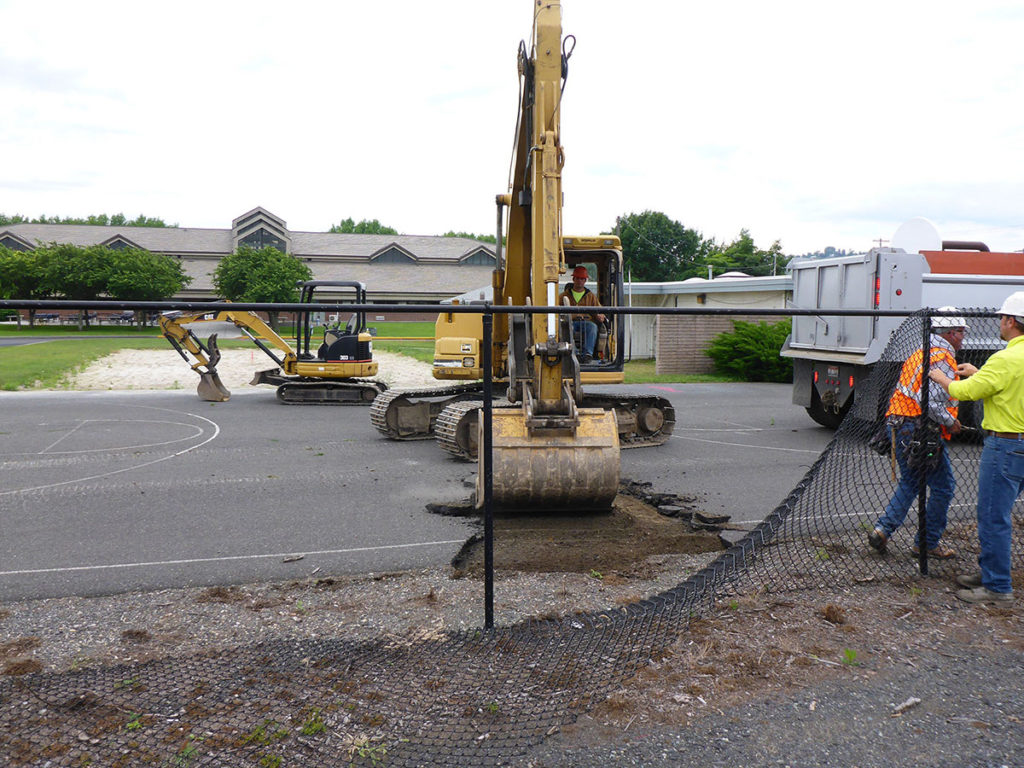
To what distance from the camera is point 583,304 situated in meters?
11.9

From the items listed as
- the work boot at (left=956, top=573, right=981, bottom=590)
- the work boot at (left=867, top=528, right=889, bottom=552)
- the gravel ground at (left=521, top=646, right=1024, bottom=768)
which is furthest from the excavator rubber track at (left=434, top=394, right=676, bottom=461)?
the gravel ground at (left=521, top=646, right=1024, bottom=768)

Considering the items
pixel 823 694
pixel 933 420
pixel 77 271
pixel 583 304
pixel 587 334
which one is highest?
pixel 77 271

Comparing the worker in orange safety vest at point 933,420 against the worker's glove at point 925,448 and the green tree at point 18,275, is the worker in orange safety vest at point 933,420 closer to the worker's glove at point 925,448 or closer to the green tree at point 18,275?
the worker's glove at point 925,448

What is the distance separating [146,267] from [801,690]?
4822 cm

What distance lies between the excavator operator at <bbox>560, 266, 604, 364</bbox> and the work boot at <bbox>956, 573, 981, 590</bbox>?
6.61 meters

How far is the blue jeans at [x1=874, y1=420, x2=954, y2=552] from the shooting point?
232 inches

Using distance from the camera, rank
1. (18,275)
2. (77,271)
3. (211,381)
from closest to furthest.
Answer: (211,381)
(77,271)
(18,275)

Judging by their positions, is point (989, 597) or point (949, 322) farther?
point (949, 322)

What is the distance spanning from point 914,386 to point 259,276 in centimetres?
4627

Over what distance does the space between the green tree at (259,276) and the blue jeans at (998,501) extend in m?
44.8

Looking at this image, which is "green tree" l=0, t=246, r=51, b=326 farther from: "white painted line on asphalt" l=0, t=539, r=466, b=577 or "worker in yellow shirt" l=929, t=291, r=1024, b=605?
"worker in yellow shirt" l=929, t=291, r=1024, b=605

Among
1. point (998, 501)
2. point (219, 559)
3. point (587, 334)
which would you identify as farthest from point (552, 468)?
point (587, 334)

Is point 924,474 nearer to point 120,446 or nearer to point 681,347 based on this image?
point 120,446

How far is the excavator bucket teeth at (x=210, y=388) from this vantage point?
714 inches
